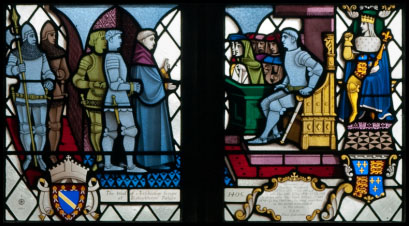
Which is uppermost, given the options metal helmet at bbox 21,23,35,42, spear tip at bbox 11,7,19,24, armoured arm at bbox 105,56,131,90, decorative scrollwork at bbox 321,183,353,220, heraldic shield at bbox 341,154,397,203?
spear tip at bbox 11,7,19,24

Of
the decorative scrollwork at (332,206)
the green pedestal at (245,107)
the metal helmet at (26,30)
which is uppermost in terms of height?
the metal helmet at (26,30)

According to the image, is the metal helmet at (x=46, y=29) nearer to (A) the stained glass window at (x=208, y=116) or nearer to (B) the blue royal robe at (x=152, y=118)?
(A) the stained glass window at (x=208, y=116)

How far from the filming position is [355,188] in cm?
457

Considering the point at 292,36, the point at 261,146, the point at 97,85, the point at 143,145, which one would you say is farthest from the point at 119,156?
the point at 292,36

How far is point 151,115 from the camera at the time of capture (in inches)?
183

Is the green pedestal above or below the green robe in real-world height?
below

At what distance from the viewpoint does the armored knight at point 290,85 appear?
182 inches

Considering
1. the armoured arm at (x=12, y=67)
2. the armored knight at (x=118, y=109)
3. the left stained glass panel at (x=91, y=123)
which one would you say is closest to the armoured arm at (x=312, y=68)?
the left stained glass panel at (x=91, y=123)

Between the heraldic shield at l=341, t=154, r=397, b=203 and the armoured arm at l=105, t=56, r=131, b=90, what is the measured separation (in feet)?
4.98

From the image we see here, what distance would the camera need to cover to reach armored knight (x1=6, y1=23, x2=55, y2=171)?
4.64 meters

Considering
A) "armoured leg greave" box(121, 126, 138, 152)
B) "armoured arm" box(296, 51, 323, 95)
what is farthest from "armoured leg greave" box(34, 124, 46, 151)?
"armoured arm" box(296, 51, 323, 95)

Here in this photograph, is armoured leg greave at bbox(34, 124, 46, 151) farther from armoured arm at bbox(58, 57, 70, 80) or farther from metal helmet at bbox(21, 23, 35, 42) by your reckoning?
metal helmet at bbox(21, 23, 35, 42)

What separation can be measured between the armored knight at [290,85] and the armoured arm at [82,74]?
1158 mm

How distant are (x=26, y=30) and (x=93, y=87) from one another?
1.94 ft
